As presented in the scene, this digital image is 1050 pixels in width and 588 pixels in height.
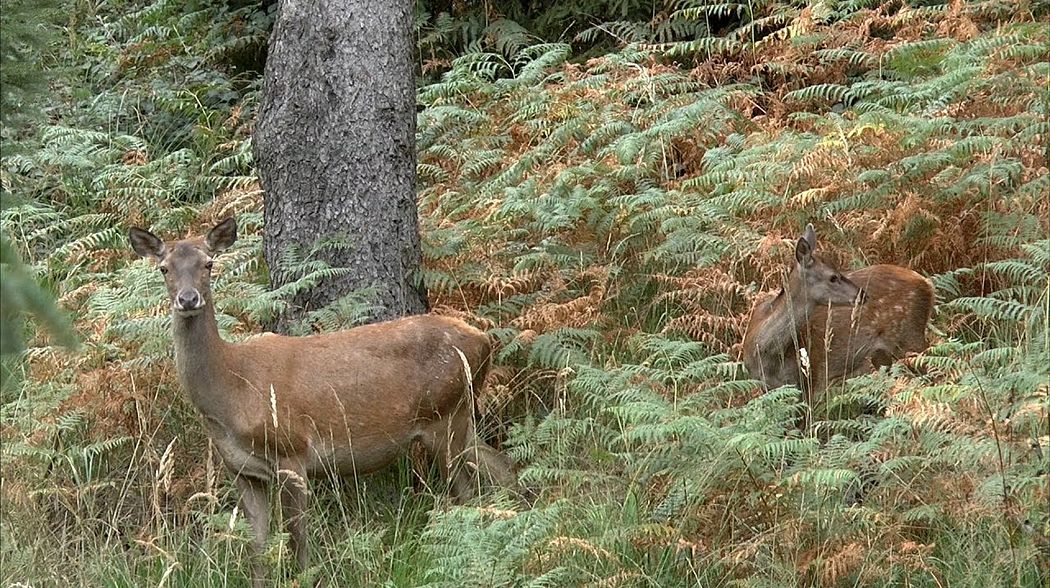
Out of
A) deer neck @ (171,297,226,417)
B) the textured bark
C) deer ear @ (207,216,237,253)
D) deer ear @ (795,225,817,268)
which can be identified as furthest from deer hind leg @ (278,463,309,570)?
deer ear @ (795,225,817,268)

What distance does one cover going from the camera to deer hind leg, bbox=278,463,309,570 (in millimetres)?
6941

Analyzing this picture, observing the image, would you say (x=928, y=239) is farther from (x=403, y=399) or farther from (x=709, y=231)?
(x=403, y=399)

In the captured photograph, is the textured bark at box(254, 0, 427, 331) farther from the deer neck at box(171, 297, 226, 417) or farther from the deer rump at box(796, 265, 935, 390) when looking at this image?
the deer rump at box(796, 265, 935, 390)

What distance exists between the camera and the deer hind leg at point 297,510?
273 inches

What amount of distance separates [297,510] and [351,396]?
68 cm

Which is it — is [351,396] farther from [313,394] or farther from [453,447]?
[453,447]

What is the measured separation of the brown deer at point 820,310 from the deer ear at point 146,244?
344 cm

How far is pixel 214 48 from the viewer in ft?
41.2

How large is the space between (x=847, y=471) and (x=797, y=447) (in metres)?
0.32

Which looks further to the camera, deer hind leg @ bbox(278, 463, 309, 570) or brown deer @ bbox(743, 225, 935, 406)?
brown deer @ bbox(743, 225, 935, 406)

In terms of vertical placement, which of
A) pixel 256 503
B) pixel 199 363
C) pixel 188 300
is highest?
pixel 188 300

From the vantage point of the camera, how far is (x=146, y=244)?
7.25 meters

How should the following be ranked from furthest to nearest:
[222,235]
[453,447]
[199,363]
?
1. [453,447]
2. [222,235]
3. [199,363]

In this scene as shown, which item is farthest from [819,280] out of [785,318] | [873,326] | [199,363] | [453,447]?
[199,363]
